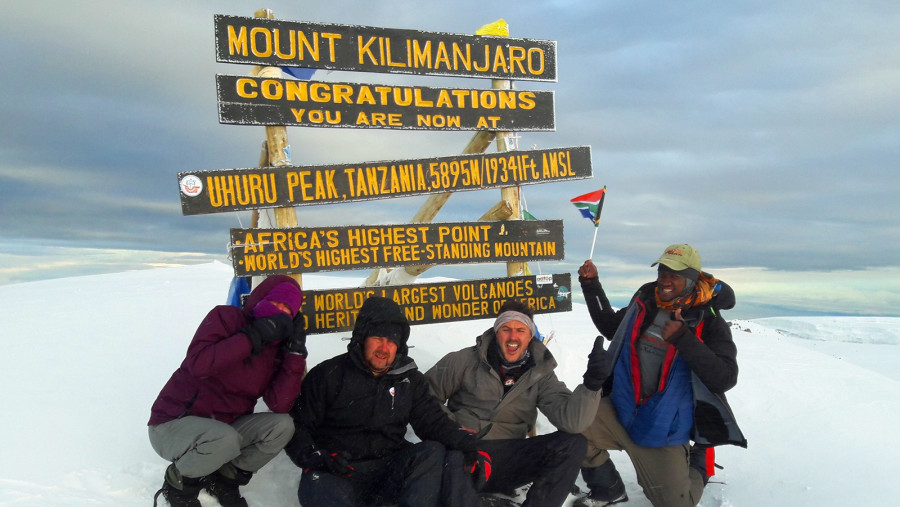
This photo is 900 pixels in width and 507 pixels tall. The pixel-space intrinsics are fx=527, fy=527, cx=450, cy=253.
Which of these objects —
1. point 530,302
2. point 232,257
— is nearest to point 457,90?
point 530,302

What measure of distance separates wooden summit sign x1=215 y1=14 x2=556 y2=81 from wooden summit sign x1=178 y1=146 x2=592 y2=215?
0.94 meters

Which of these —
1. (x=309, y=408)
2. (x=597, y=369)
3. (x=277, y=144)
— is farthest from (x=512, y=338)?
(x=277, y=144)

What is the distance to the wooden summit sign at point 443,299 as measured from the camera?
17.1 ft

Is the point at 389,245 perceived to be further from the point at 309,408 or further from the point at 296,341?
the point at 309,408

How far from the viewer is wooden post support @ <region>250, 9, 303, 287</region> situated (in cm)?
507

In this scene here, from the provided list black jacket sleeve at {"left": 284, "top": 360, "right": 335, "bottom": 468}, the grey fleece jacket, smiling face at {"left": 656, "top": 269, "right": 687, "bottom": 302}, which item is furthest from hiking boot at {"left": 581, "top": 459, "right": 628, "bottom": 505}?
black jacket sleeve at {"left": 284, "top": 360, "right": 335, "bottom": 468}

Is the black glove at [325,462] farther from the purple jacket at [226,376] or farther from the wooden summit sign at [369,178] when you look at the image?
the wooden summit sign at [369,178]

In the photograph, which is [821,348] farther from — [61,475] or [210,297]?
[61,475]

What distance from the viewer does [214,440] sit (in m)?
3.44

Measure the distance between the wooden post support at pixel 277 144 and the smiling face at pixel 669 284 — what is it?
11.1ft

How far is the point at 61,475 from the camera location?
3.93 m

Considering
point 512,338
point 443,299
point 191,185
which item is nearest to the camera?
point 512,338

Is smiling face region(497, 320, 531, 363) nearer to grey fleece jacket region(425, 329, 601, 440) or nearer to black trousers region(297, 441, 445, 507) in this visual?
grey fleece jacket region(425, 329, 601, 440)

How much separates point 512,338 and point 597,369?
0.68m
